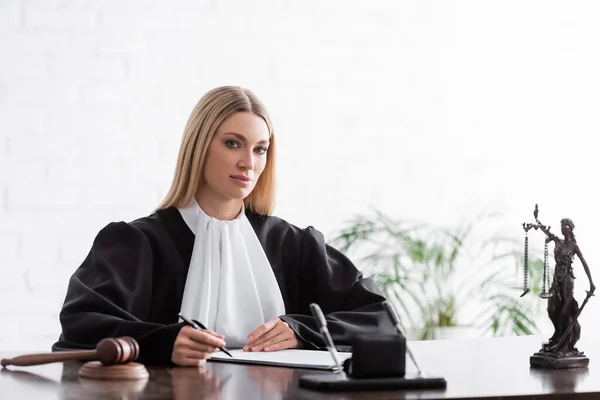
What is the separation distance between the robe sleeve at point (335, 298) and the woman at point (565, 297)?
0.55 meters

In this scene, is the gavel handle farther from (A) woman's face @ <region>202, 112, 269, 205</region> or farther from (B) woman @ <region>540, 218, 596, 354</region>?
(B) woman @ <region>540, 218, 596, 354</region>

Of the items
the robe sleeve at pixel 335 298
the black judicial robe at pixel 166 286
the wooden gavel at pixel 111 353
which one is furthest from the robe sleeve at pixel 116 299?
the robe sleeve at pixel 335 298

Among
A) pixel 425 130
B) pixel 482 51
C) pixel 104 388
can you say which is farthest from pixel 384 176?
pixel 104 388

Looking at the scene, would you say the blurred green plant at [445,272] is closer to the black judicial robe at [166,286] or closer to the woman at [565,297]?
the black judicial robe at [166,286]

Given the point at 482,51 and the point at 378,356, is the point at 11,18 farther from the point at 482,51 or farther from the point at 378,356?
the point at 378,356

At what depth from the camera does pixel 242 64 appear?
4320 mm

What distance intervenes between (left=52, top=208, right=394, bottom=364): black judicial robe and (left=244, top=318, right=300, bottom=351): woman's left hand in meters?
0.03

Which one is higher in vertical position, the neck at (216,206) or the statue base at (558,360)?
the neck at (216,206)

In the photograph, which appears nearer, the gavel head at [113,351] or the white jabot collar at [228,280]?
the gavel head at [113,351]

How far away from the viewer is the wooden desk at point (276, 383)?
1692mm

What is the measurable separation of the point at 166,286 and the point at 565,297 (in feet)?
3.44

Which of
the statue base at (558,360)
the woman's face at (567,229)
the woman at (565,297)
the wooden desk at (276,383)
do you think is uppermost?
the woman's face at (567,229)

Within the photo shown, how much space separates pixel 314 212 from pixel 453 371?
97.9 inches

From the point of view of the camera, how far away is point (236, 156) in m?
2.74
